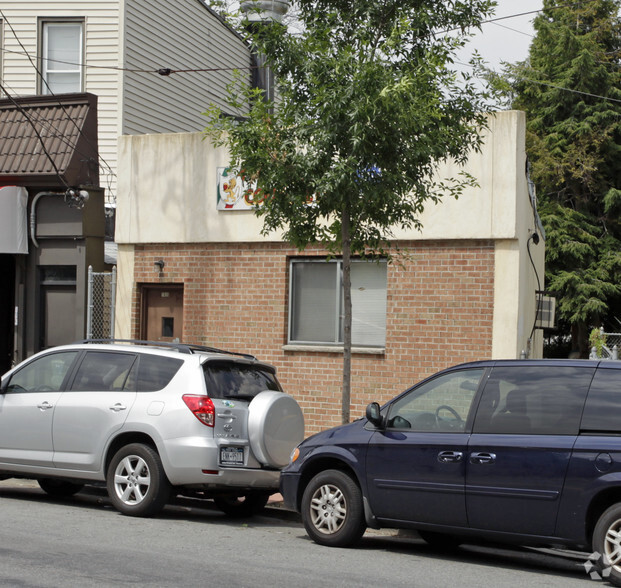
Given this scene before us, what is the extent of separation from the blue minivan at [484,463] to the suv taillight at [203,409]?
95cm

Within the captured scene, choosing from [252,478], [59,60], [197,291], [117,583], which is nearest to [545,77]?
[59,60]

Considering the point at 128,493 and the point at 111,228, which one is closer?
the point at 128,493

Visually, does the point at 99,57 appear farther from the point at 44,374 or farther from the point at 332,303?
the point at 44,374

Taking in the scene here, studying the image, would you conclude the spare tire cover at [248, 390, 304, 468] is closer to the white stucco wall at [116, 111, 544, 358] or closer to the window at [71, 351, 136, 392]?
the window at [71, 351, 136, 392]

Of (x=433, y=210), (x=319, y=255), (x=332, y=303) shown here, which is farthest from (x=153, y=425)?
(x=433, y=210)

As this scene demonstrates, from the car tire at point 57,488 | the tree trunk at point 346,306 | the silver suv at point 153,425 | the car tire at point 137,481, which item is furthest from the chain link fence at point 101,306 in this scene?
the car tire at point 137,481

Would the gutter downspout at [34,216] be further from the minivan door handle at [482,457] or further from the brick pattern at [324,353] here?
the minivan door handle at [482,457]

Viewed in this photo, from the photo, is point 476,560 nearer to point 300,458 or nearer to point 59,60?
point 300,458

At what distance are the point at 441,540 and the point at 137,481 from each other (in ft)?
9.71

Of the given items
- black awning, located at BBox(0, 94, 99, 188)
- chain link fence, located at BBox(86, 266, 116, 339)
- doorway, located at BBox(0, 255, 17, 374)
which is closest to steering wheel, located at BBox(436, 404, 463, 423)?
chain link fence, located at BBox(86, 266, 116, 339)

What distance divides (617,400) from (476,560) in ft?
6.48

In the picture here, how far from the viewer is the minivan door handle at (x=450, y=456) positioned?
745cm

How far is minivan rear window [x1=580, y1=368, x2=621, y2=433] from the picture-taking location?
6914 millimetres

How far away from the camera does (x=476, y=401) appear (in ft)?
25.1
